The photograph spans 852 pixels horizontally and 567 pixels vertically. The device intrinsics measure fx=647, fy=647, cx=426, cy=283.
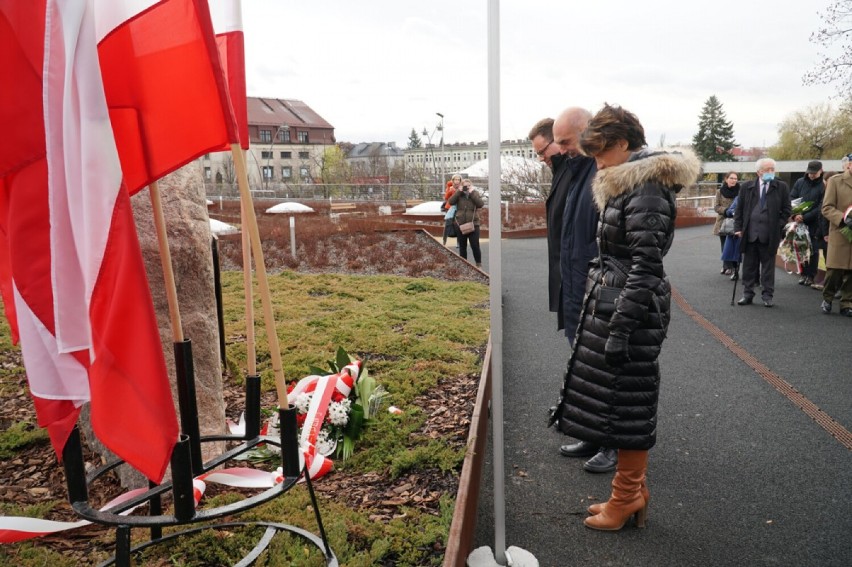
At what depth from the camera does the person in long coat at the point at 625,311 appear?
2.98m

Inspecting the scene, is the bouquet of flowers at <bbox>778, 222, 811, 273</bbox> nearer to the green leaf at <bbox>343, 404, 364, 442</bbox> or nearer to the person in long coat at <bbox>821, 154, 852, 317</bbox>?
the person in long coat at <bbox>821, 154, 852, 317</bbox>

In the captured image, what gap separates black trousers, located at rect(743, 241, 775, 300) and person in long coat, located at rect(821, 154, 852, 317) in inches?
27.5

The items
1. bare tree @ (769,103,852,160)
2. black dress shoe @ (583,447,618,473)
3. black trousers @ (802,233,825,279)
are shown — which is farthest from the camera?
bare tree @ (769,103,852,160)

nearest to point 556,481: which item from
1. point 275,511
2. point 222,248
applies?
point 275,511

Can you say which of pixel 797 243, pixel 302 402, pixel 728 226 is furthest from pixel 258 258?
pixel 728 226

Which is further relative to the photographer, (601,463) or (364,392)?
(364,392)

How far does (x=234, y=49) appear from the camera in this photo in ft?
8.21

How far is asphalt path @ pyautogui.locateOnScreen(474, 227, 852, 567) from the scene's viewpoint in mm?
3182

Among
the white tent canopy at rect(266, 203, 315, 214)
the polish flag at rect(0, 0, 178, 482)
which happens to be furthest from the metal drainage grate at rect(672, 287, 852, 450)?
the white tent canopy at rect(266, 203, 315, 214)

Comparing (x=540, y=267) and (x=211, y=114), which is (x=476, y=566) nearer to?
(x=211, y=114)

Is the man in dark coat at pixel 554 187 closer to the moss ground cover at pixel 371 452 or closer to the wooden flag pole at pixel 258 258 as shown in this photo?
the moss ground cover at pixel 371 452

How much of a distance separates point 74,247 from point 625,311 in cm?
227

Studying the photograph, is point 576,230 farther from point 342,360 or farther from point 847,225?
point 847,225

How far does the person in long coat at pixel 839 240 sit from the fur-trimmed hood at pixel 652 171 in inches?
245
